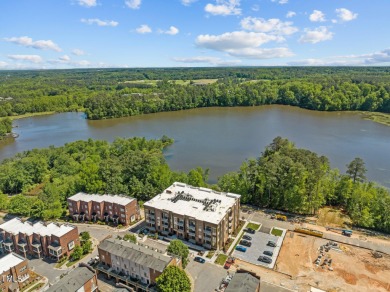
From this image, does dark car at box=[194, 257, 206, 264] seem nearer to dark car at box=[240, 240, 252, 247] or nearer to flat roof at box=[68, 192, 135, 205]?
dark car at box=[240, 240, 252, 247]

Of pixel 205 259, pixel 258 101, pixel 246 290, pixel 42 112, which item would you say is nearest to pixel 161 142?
pixel 205 259

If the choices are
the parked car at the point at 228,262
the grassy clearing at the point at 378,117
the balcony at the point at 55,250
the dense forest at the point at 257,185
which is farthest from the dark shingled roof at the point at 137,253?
the grassy clearing at the point at 378,117

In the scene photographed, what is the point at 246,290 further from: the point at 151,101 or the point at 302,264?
the point at 151,101

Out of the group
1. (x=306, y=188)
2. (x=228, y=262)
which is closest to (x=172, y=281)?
(x=228, y=262)

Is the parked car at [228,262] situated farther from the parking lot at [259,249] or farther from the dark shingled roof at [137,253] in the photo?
the dark shingled roof at [137,253]

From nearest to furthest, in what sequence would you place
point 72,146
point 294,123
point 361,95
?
point 72,146, point 294,123, point 361,95

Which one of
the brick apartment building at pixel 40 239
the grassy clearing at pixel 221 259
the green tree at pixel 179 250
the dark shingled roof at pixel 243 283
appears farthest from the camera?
the brick apartment building at pixel 40 239
